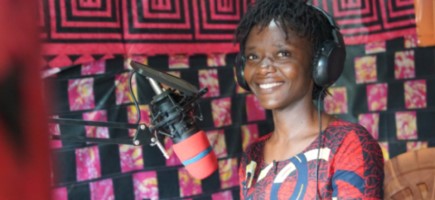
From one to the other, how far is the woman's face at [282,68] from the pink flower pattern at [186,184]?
0.80 meters

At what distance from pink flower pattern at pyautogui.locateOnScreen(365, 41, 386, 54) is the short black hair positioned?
44.4 inches

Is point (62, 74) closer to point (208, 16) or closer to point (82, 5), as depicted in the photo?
point (82, 5)

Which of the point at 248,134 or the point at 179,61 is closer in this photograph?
the point at 179,61

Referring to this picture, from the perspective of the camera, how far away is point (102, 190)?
1.67 metres

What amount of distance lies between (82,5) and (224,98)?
0.74 metres

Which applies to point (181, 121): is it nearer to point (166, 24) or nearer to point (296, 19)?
point (296, 19)

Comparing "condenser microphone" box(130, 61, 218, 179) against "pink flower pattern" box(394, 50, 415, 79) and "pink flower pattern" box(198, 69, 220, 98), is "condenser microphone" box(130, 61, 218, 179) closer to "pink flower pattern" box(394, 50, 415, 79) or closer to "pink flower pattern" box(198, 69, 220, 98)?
"pink flower pattern" box(198, 69, 220, 98)

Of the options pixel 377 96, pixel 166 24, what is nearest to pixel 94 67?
pixel 166 24

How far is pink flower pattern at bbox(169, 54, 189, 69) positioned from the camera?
1854 millimetres

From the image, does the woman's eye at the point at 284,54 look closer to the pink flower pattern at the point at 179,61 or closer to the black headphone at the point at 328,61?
the black headphone at the point at 328,61

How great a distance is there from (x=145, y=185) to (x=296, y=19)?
0.95 meters

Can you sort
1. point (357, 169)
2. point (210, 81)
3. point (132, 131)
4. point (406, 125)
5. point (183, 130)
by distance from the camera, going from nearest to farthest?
point (183, 130)
point (357, 169)
point (132, 131)
point (210, 81)
point (406, 125)

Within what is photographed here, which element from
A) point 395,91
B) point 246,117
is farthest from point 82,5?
point 395,91

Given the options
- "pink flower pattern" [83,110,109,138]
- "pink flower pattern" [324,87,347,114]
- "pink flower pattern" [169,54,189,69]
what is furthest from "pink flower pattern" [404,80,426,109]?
"pink flower pattern" [83,110,109,138]
